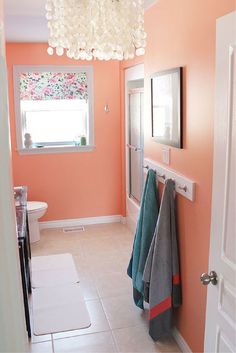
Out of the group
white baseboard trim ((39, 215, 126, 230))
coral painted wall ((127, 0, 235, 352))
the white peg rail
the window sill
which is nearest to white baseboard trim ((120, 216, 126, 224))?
white baseboard trim ((39, 215, 126, 230))

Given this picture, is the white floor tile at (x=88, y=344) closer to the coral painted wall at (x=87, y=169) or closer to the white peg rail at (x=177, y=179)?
the white peg rail at (x=177, y=179)

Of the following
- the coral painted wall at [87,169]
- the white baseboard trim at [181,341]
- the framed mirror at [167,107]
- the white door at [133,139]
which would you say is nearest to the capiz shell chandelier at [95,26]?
the framed mirror at [167,107]

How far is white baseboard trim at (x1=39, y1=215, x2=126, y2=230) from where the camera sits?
4.71 metres

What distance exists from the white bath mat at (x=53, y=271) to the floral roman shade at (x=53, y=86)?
2.04m

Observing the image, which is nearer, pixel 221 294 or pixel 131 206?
pixel 221 294

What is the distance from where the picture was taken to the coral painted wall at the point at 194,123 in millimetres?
1826

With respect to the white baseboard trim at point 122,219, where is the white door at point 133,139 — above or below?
above

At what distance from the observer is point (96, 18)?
160 centimetres

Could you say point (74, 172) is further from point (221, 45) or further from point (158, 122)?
point (221, 45)

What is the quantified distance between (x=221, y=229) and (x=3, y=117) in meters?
1.13

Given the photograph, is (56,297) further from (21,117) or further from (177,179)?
(21,117)

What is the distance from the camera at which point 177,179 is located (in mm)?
2270

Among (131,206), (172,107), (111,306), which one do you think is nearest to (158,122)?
(172,107)

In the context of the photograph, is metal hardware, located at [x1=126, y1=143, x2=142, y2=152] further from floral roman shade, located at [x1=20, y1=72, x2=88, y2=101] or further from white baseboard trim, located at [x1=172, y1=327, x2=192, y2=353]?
white baseboard trim, located at [x1=172, y1=327, x2=192, y2=353]
